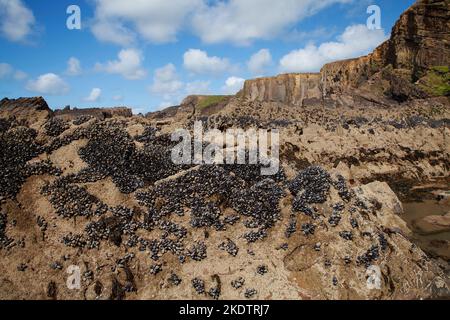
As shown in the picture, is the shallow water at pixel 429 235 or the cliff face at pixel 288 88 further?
the cliff face at pixel 288 88

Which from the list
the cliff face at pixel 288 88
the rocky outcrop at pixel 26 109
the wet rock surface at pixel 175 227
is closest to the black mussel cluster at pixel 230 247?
the wet rock surface at pixel 175 227

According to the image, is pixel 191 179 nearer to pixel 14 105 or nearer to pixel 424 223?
pixel 14 105

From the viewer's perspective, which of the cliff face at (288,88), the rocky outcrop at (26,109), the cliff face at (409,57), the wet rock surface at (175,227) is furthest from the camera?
the cliff face at (288,88)

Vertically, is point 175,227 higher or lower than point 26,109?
lower

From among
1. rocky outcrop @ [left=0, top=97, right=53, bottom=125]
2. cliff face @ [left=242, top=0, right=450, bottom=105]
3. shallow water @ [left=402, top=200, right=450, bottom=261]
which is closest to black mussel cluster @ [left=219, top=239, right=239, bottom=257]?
rocky outcrop @ [left=0, top=97, right=53, bottom=125]

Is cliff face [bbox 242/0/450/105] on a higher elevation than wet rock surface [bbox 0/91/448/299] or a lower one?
higher

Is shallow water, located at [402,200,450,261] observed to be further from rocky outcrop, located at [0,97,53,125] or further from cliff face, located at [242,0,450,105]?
cliff face, located at [242,0,450,105]

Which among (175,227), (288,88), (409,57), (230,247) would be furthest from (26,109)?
(288,88)

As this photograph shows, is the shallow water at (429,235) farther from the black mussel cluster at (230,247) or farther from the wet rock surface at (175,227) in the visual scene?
the black mussel cluster at (230,247)

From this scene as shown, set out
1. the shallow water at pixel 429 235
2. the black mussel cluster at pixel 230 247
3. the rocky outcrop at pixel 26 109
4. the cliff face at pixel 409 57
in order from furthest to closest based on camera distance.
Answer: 1. the cliff face at pixel 409 57
2. the shallow water at pixel 429 235
3. the rocky outcrop at pixel 26 109
4. the black mussel cluster at pixel 230 247

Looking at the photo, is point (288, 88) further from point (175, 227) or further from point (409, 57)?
point (175, 227)
